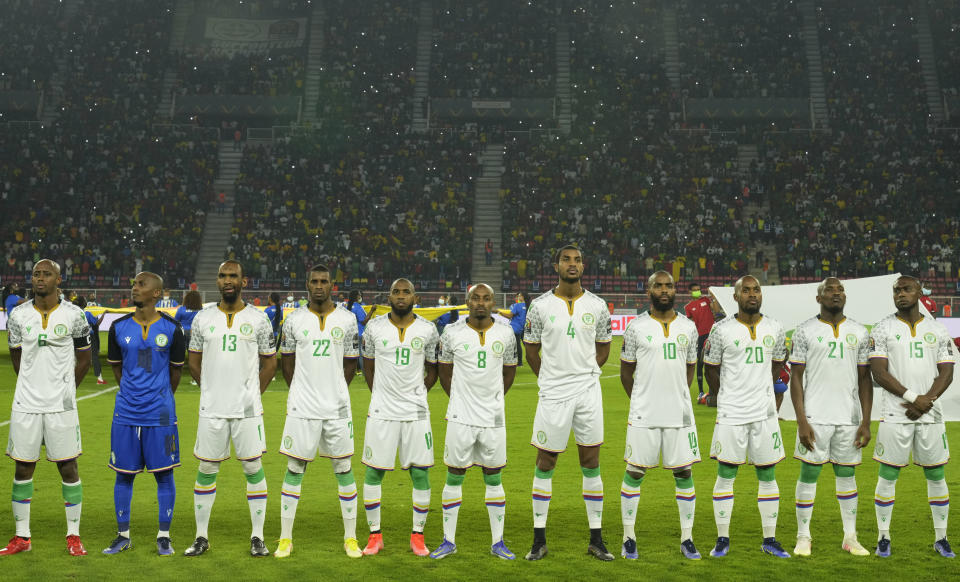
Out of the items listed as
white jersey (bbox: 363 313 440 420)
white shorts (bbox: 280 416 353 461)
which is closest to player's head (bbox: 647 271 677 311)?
white jersey (bbox: 363 313 440 420)

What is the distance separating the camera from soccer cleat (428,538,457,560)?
7.48m

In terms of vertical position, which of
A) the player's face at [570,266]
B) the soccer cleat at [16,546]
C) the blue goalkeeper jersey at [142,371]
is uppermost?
the player's face at [570,266]

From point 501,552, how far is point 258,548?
188 centimetres

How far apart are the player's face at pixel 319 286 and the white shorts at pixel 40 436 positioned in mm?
2041

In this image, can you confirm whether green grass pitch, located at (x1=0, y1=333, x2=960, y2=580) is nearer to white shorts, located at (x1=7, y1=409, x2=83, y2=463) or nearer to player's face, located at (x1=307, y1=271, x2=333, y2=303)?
white shorts, located at (x1=7, y1=409, x2=83, y2=463)

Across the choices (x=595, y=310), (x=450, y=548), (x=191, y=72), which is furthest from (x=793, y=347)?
(x=191, y=72)

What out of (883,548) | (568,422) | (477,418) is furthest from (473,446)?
(883,548)

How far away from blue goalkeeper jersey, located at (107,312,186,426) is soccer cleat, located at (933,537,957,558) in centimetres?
605

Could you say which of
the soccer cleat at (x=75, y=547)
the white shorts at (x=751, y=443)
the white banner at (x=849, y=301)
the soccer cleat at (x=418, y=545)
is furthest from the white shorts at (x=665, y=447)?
the white banner at (x=849, y=301)

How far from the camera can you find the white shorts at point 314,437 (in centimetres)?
753

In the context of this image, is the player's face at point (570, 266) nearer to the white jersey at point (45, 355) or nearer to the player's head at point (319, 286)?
the player's head at point (319, 286)

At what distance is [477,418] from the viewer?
7.59 metres

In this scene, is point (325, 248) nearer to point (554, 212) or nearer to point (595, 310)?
point (554, 212)

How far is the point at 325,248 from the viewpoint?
36.9 meters
